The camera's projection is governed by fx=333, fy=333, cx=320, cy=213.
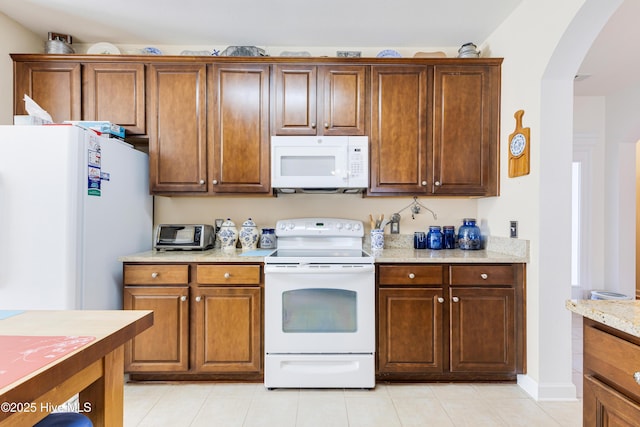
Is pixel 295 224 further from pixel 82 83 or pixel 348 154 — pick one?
pixel 82 83

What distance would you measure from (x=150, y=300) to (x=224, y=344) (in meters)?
0.57

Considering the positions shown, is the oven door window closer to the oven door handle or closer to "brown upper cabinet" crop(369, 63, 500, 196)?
the oven door handle

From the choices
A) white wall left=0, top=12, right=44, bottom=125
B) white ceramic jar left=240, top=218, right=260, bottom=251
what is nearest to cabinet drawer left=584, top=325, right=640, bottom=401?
white ceramic jar left=240, top=218, right=260, bottom=251

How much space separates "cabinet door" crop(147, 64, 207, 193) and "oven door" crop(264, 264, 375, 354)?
40.6 inches

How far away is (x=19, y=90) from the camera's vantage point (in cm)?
240

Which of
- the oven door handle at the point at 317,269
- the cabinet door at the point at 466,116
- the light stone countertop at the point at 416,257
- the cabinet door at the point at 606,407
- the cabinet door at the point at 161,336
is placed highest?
the cabinet door at the point at 466,116

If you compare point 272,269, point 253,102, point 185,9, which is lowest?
point 272,269

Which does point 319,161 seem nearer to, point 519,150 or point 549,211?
point 519,150

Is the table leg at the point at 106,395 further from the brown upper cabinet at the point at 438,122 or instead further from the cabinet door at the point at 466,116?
the cabinet door at the point at 466,116

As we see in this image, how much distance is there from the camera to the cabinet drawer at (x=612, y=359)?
86cm

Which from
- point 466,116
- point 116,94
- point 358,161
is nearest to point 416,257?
point 358,161

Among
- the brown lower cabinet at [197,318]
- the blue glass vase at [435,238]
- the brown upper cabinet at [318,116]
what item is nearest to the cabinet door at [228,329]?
the brown lower cabinet at [197,318]

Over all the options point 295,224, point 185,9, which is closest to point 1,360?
point 295,224

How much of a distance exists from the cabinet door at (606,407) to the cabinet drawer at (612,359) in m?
0.02
